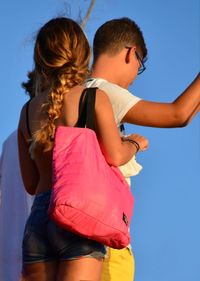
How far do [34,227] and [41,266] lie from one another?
0.17 metres

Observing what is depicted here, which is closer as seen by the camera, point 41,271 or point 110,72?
point 41,271

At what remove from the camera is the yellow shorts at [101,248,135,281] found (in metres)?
2.96

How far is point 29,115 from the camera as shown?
3.00m

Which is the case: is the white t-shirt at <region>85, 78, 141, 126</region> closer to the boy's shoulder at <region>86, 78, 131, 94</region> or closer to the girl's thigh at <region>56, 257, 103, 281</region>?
the boy's shoulder at <region>86, 78, 131, 94</region>

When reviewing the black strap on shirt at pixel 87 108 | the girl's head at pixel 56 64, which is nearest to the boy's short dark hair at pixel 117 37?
the girl's head at pixel 56 64

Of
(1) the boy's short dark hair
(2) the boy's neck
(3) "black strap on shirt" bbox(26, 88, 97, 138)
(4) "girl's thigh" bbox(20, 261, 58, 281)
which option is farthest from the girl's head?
(4) "girl's thigh" bbox(20, 261, 58, 281)

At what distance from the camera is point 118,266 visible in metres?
3.01

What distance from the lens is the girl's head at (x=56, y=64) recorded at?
2803 millimetres

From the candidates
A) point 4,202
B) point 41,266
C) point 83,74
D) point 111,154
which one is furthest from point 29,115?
point 4,202

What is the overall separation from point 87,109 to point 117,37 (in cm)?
81

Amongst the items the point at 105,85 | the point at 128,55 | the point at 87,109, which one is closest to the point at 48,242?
the point at 87,109

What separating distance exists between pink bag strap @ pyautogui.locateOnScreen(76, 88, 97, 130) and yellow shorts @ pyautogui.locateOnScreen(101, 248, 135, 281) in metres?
0.64

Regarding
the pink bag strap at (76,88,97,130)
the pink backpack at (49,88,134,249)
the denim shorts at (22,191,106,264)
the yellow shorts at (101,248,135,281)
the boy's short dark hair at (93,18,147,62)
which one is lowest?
the yellow shorts at (101,248,135,281)

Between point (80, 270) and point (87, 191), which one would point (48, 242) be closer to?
point (80, 270)
